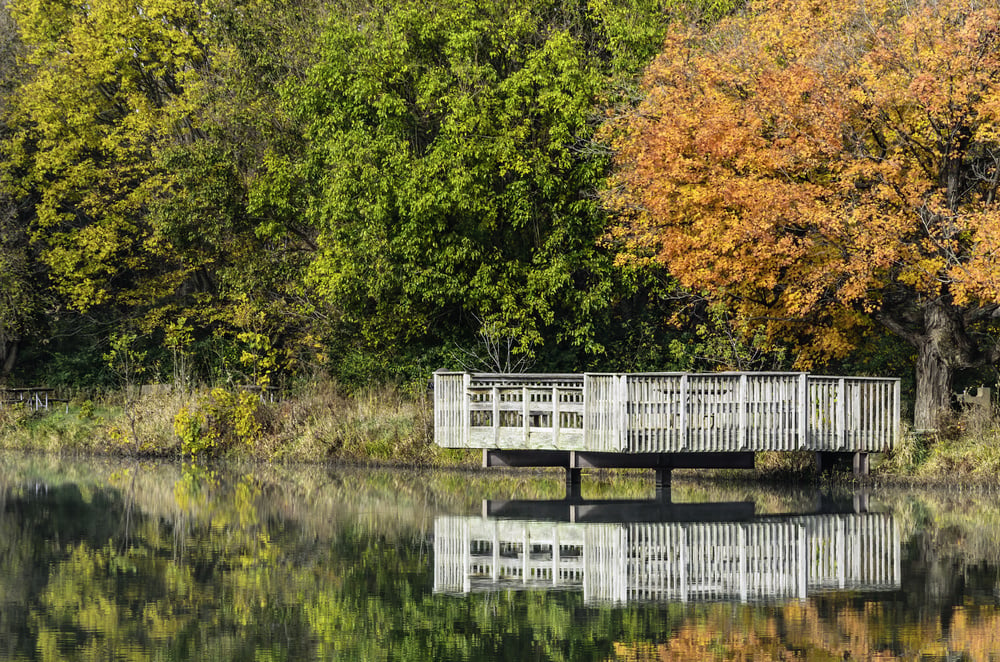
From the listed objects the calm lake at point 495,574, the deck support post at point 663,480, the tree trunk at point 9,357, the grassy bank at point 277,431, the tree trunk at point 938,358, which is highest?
the tree trunk at point 9,357

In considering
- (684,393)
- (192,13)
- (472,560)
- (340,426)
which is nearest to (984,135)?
(684,393)

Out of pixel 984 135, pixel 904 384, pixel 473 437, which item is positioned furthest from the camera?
pixel 904 384

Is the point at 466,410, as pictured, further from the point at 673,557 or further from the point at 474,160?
the point at 673,557

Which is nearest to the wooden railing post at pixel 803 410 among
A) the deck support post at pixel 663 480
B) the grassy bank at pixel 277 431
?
the grassy bank at pixel 277 431

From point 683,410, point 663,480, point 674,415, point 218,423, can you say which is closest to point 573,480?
point 663,480

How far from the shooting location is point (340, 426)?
114 feet

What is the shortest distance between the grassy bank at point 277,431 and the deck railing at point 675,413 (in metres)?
1.50

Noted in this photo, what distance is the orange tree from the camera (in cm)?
2698

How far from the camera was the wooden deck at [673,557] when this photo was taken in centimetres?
1677

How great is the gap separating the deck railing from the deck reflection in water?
7.55ft

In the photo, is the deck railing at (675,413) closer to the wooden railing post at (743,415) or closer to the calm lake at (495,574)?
the wooden railing post at (743,415)

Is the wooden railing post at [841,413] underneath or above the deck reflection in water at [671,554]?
above

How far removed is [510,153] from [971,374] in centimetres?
1158

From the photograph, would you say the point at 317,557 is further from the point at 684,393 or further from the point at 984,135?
the point at 984,135
